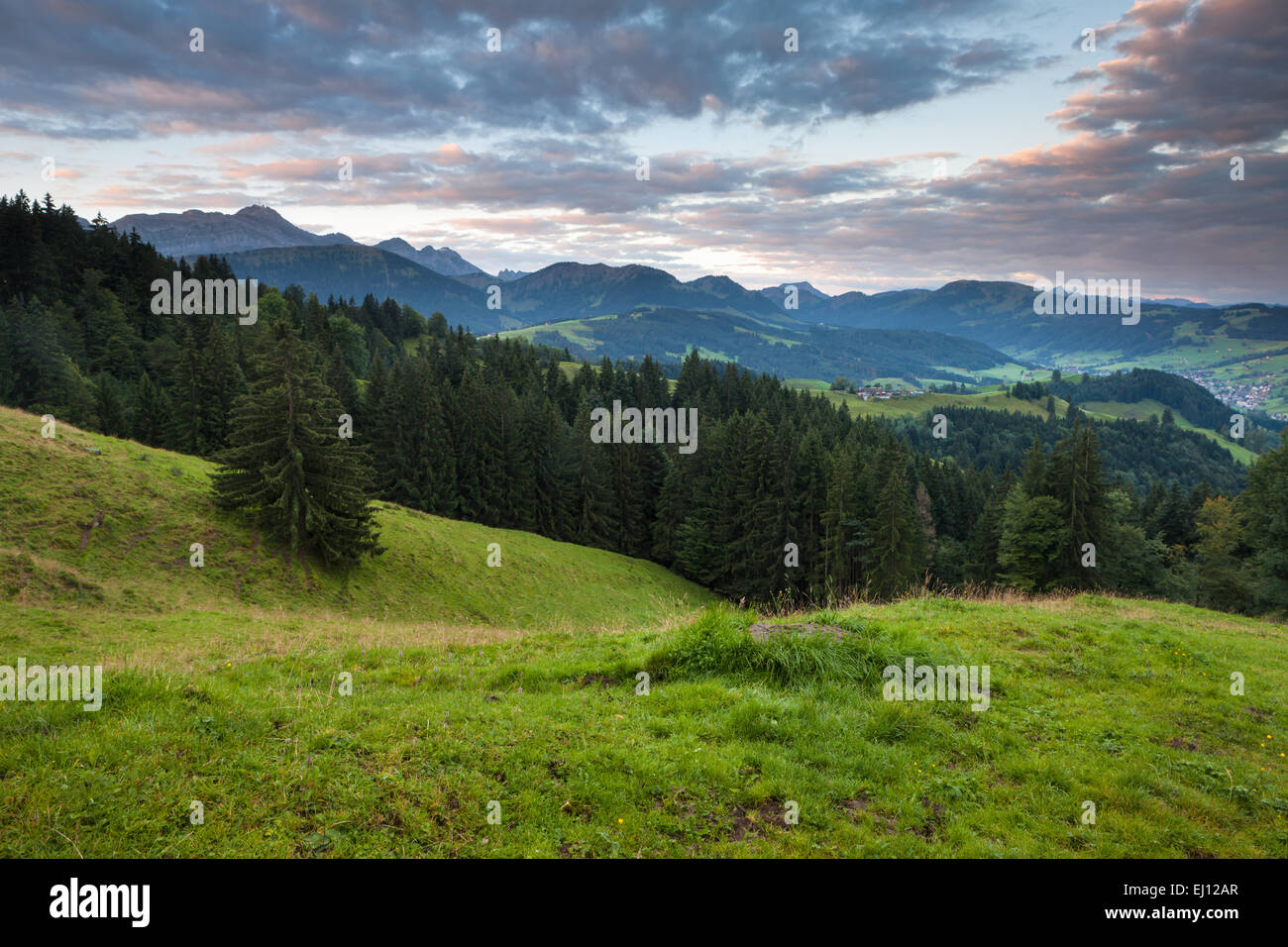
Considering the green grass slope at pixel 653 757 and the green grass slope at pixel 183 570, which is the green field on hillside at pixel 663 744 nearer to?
the green grass slope at pixel 653 757

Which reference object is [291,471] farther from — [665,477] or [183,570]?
[665,477]

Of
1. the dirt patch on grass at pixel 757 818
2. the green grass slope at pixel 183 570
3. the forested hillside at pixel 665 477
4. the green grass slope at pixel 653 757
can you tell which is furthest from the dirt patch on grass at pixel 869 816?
the forested hillside at pixel 665 477

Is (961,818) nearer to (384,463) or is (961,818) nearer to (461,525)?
(461,525)

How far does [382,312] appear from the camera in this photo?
144 meters

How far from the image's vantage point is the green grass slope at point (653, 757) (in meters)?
6.23

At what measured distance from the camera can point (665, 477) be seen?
7500 centimetres

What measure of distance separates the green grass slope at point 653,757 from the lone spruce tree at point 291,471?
2156 cm

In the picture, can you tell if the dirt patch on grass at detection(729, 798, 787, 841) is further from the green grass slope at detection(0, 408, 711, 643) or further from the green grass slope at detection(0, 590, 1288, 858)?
the green grass slope at detection(0, 408, 711, 643)

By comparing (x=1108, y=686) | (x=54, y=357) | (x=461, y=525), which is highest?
(x=54, y=357)

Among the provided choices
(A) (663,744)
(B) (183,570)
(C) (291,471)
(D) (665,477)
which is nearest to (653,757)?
(A) (663,744)

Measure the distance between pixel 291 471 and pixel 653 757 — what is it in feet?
102

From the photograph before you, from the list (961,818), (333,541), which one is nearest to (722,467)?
(333,541)
